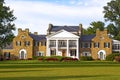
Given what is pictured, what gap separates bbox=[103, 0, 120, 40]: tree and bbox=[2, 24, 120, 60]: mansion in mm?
5062

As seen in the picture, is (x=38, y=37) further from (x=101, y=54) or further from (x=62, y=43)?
(x=101, y=54)

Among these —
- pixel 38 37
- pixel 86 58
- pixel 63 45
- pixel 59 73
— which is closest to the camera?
pixel 59 73

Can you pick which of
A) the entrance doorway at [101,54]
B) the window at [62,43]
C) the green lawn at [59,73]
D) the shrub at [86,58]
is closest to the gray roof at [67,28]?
the window at [62,43]

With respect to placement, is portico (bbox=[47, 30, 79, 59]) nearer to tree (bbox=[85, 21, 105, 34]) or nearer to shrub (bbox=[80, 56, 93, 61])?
shrub (bbox=[80, 56, 93, 61])

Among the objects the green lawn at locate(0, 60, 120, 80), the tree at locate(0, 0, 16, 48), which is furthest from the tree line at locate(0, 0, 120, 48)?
the green lawn at locate(0, 60, 120, 80)

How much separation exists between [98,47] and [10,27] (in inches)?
2018

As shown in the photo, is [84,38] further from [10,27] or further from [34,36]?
[10,27]

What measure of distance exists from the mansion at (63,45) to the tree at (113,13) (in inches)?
199

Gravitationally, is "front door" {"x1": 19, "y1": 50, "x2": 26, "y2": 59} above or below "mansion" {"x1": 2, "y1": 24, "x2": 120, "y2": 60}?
below

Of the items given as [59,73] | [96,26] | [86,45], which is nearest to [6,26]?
[59,73]

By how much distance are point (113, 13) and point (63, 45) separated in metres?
17.7

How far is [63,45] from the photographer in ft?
398

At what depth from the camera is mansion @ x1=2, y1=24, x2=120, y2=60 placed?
12094cm

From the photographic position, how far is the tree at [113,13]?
125 meters
